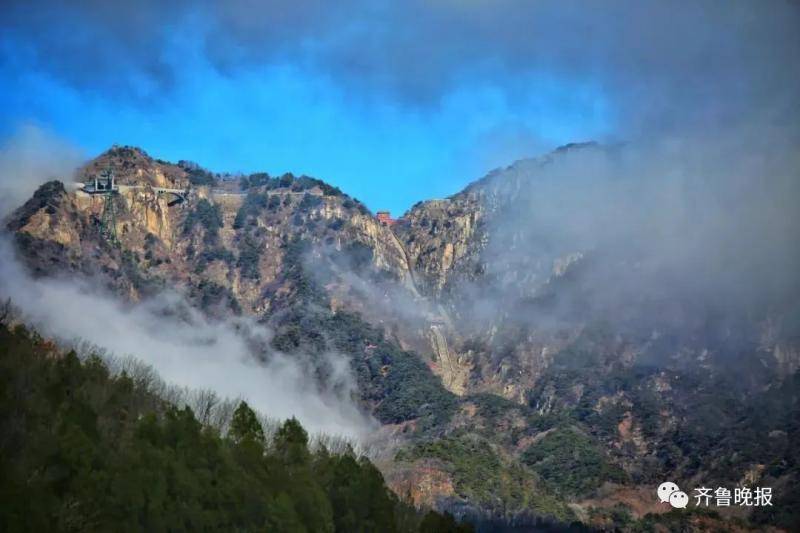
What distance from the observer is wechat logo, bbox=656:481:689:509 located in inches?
5202

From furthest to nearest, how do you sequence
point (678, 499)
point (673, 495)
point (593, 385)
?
point (593, 385)
point (673, 495)
point (678, 499)

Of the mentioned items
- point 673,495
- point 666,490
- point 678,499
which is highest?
point 666,490

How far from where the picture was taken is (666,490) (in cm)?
13638

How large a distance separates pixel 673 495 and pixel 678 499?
1885 mm

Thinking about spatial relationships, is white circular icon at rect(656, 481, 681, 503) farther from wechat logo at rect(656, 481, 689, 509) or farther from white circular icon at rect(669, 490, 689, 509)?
white circular icon at rect(669, 490, 689, 509)

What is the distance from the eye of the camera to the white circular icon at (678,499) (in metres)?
132

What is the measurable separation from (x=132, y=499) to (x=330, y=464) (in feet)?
84.7

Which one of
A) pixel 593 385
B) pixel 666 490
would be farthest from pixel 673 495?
pixel 593 385

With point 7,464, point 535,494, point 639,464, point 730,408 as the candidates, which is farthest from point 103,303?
point 7,464

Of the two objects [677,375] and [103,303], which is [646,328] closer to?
[677,375]

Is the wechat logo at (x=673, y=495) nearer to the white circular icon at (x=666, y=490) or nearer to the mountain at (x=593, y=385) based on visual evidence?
the white circular icon at (x=666, y=490)

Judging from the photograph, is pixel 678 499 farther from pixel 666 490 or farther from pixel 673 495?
pixel 666 490

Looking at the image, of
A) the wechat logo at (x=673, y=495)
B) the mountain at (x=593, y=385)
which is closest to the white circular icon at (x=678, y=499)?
the wechat logo at (x=673, y=495)

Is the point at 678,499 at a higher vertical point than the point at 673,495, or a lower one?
lower
